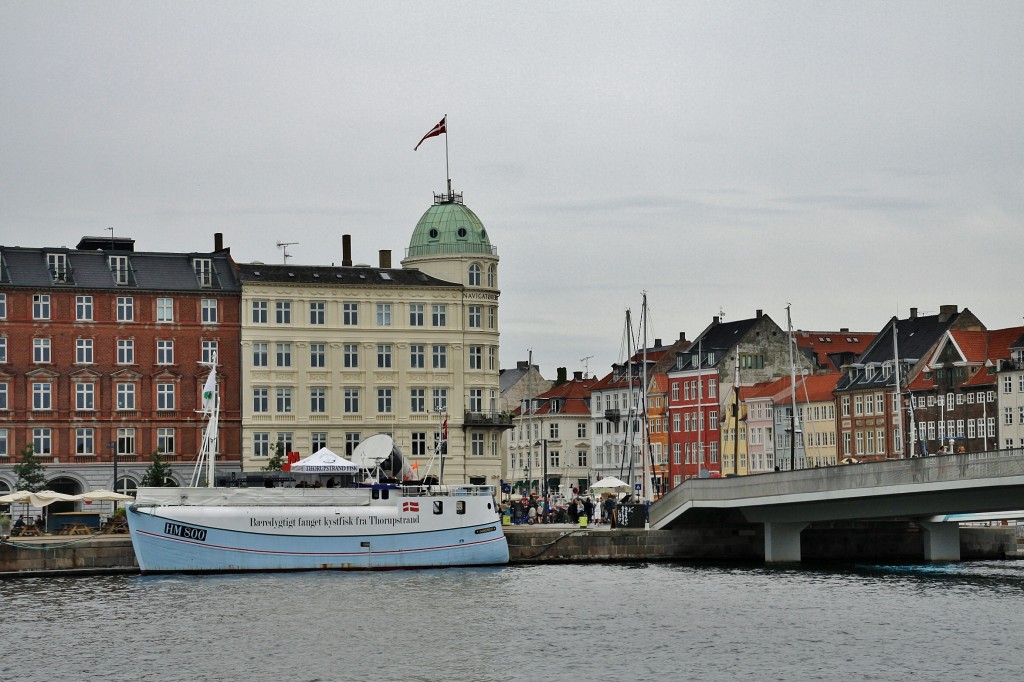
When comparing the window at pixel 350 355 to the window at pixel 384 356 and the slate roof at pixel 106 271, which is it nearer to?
the window at pixel 384 356

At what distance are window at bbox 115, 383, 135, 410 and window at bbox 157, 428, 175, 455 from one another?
7.48ft

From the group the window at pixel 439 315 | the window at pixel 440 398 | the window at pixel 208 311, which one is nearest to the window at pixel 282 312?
the window at pixel 208 311

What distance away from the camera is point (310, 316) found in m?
110

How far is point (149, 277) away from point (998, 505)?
57.6 m

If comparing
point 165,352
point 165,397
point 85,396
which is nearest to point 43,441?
point 85,396

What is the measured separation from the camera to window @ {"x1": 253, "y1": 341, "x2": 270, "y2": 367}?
109 m

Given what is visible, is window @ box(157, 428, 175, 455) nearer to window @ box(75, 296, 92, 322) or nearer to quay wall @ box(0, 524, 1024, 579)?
window @ box(75, 296, 92, 322)

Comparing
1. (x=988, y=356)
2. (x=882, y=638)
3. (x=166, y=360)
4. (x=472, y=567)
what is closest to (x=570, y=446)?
(x=988, y=356)

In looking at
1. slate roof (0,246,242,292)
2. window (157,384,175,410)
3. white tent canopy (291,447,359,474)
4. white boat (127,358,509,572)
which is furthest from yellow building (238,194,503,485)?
white boat (127,358,509,572)

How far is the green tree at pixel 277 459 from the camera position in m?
101

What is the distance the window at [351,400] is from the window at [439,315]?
6.56m

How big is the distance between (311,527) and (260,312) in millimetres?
37548

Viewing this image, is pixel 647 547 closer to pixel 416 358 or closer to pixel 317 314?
pixel 416 358

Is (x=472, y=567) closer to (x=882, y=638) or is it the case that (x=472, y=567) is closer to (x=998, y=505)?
(x=998, y=505)
